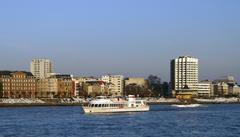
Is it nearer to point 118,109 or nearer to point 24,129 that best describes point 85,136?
point 24,129

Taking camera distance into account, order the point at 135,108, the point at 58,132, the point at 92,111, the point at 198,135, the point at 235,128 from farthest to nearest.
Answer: the point at 135,108 → the point at 92,111 → the point at 235,128 → the point at 58,132 → the point at 198,135

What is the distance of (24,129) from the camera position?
59000mm

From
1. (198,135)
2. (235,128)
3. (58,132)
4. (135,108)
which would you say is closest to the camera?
(198,135)

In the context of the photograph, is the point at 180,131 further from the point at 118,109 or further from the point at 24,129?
the point at 118,109

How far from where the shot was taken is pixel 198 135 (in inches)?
1989

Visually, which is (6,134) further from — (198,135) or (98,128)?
(198,135)

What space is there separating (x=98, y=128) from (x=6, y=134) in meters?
10.6

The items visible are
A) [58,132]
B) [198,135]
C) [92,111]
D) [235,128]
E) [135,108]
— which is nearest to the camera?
[198,135]

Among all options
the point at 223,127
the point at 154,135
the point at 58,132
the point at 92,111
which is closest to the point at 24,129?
the point at 58,132

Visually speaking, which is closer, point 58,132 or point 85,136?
point 85,136

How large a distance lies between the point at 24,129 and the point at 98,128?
285 inches

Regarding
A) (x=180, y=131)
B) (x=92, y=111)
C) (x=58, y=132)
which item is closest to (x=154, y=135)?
(x=180, y=131)

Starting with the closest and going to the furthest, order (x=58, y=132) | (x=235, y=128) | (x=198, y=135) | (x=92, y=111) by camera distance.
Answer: (x=198, y=135), (x=58, y=132), (x=235, y=128), (x=92, y=111)

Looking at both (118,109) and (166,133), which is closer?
(166,133)
